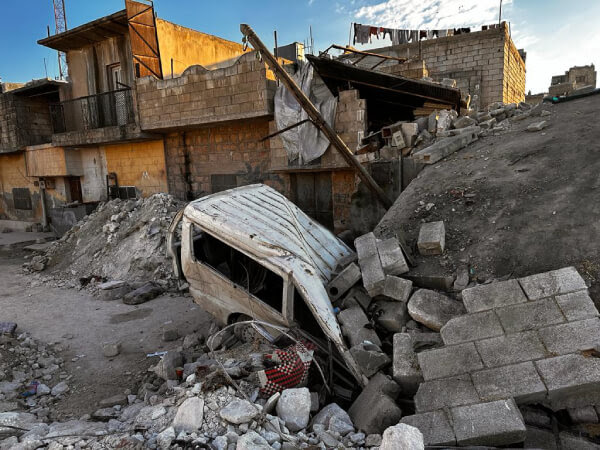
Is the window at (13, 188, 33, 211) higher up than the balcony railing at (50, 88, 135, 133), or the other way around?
the balcony railing at (50, 88, 135, 133)

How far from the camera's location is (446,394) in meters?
3.03

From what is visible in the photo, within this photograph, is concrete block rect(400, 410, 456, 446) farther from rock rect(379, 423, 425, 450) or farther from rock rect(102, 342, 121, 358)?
rock rect(102, 342, 121, 358)

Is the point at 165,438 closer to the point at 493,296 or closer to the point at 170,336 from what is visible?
the point at 493,296

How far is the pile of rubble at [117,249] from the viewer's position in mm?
9297

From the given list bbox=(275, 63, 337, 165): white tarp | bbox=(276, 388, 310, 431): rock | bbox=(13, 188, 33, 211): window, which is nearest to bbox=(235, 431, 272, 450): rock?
bbox=(276, 388, 310, 431): rock

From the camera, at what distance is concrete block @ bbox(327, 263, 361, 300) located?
4426 mm

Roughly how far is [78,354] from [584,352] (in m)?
6.36

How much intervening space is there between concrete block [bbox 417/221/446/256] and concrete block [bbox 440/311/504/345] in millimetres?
1180

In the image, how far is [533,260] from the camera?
13.0 ft

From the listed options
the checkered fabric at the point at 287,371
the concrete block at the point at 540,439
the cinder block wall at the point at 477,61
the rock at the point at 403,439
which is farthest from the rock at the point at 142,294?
the cinder block wall at the point at 477,61

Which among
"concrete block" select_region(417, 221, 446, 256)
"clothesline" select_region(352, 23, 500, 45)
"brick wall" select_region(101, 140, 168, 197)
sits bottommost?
"concrete block" select_region(417, 221, 446, 256)

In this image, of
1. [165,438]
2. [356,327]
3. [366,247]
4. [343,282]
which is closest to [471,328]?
[356,327]

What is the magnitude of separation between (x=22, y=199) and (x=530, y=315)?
21080 mm

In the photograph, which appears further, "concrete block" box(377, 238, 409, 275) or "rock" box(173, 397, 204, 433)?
"concrete block" box(377, 238, 409, 275)
